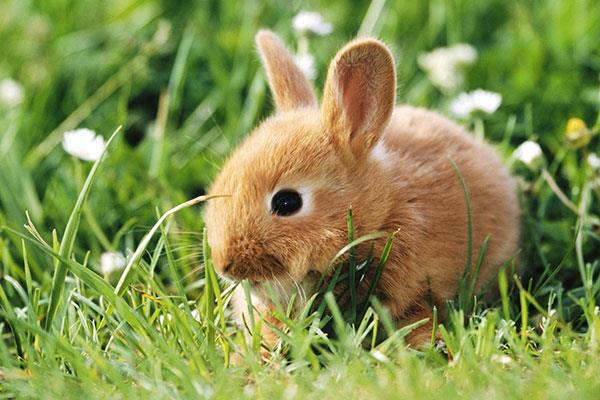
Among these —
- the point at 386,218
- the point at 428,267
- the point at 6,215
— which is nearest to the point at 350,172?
the point at 386,218

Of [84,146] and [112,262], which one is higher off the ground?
[84,146]

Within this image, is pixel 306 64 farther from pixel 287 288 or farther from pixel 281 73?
pixel 287 288

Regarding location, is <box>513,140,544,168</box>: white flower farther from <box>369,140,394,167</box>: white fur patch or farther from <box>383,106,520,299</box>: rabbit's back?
<box>369,140,394,167</box>: white fur patch

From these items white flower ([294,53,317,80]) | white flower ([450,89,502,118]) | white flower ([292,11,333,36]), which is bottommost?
white flower ([450,89,502,118])

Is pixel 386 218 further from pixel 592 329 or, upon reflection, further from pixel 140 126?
pixel 140 126

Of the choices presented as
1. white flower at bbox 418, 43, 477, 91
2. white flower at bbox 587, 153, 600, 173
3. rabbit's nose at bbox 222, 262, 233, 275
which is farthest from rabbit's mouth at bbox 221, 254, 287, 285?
white flower at bbox 418, 43, 477, 91

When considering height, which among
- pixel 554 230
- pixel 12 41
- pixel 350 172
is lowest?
pixel 554 230

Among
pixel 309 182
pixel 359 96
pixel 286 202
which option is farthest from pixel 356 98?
pixel 286 202

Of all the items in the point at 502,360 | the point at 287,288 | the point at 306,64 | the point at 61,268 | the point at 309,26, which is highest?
the point at 309,26
